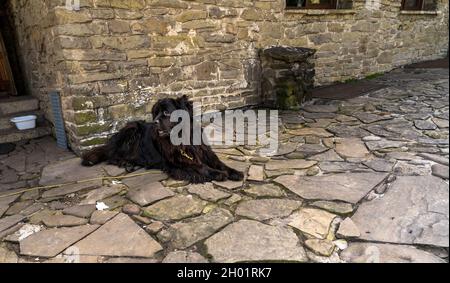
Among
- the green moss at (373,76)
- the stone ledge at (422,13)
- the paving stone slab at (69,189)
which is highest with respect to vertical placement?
the stone ledge at (422,13)

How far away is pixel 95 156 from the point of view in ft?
10.2

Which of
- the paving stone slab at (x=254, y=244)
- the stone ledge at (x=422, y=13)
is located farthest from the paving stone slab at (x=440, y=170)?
the stone ledge at (x=422, y=13)

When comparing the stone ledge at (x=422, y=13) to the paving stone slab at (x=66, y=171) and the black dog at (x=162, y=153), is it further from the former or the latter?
the paving stone slab at (x=66, y=171)

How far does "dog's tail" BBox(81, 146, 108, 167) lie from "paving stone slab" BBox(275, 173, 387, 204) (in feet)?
6.09

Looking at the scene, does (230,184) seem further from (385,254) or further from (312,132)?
(312,132)

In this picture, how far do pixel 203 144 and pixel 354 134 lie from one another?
182cm

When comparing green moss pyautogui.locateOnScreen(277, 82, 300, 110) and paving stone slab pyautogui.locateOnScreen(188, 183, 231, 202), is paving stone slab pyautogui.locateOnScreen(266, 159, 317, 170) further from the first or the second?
green moss pyautogui.locateOnScreen(277, 82, 300, 110)

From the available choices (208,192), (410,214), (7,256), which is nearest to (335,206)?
(410,214)

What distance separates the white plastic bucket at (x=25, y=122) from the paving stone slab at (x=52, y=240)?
8.32 feet

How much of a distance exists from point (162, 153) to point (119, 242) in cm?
118

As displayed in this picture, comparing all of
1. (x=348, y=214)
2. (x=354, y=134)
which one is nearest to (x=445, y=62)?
(x=354, y=134)

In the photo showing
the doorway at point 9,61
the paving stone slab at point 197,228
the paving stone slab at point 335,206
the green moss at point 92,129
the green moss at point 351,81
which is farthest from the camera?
the green moss at point 351,81

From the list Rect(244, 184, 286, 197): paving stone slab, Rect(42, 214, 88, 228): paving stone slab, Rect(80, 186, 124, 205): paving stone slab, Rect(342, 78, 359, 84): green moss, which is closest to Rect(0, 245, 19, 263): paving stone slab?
Rect(42, 214, 88, 228): paving stone slab

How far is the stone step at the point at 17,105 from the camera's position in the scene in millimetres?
4141
